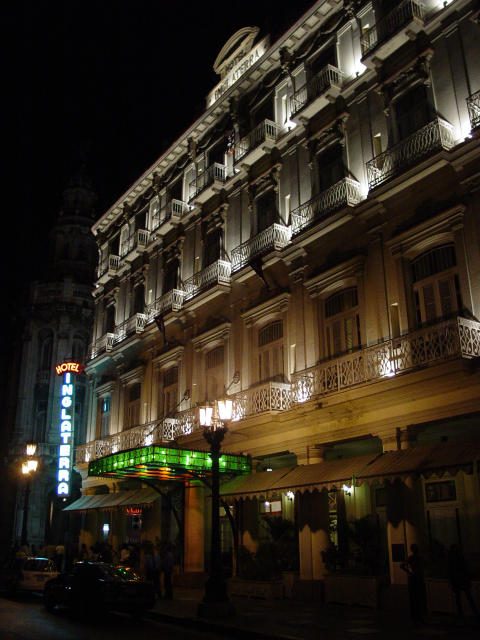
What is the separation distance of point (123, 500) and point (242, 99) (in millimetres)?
16623

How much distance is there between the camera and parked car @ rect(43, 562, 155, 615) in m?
14.6

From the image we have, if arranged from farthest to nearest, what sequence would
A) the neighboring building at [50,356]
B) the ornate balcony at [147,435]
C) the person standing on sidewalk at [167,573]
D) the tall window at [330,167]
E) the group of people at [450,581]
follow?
the neighboring building at [50,356]
the ornate balcony at [147,435]
the tall window at [330,167]
the person standing on sidewalk at [167,573]
the group of people at [450,581]

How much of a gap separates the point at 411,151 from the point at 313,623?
11603mm

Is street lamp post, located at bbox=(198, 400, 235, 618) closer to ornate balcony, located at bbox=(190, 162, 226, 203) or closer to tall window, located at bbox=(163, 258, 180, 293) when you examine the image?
ornate balcony, located at bbox=(190, 162, 226, 203)

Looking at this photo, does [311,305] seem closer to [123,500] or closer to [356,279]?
[356,279]

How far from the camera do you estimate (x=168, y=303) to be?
25.4 meters

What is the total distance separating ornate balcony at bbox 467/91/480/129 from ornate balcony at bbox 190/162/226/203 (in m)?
11.0

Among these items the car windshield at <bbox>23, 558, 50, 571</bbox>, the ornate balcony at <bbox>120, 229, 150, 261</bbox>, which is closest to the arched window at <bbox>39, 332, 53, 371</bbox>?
the ornate balcony at <bbox>120, 229, 150, 261</bbox>

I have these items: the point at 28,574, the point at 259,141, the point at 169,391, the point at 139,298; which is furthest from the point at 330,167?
the point at 28,574

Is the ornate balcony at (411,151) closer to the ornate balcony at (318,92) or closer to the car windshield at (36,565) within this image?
the ornate balcony at (318,92)

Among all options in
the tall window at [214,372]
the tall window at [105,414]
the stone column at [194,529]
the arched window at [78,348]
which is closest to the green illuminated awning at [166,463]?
the stone column at [194,529]

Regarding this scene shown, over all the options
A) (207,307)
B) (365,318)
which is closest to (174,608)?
(365,318)

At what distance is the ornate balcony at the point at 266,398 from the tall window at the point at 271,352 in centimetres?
134

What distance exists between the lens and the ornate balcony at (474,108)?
48.5 ft
